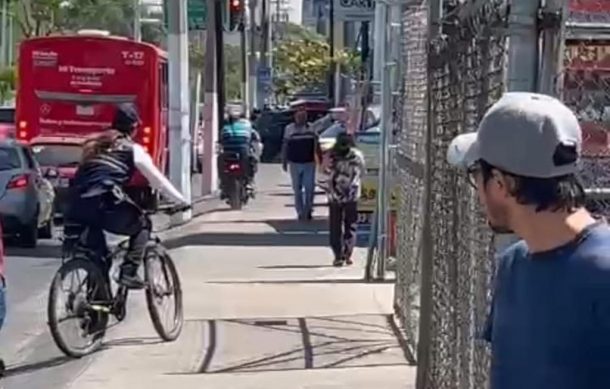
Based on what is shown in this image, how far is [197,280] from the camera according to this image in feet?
54.0

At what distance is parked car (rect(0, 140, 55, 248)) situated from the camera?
20.7 metres

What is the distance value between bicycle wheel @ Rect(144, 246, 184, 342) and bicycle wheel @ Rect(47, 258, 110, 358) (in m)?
0.33

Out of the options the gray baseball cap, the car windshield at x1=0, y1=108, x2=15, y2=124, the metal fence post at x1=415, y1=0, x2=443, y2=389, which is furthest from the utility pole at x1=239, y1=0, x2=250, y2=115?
the gray baseball cap

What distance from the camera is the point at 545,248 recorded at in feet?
11.7

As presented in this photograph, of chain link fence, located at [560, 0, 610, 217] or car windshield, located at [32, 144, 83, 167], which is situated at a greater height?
chain link fence, located at [560, 0, 610, 217]

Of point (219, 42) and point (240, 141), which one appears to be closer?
point (240, 141)

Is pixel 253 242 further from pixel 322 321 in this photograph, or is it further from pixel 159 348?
pixel 159 348

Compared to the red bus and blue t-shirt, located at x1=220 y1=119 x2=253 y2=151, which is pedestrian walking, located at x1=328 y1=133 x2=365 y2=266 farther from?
blue t-shirt, located at x1=220 y1=119 x2=253 y2=151

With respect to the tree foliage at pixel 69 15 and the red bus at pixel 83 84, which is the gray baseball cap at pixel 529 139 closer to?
the red bus at pixel 83 84

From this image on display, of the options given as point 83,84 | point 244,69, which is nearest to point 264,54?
point 244,69

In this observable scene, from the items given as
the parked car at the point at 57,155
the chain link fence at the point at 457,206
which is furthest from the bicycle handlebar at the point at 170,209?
the parked car at the point at 57,155

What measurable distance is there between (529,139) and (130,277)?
831cm

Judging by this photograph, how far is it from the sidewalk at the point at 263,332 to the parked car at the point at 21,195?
210 cm

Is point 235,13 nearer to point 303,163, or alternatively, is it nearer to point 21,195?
point 303,163
